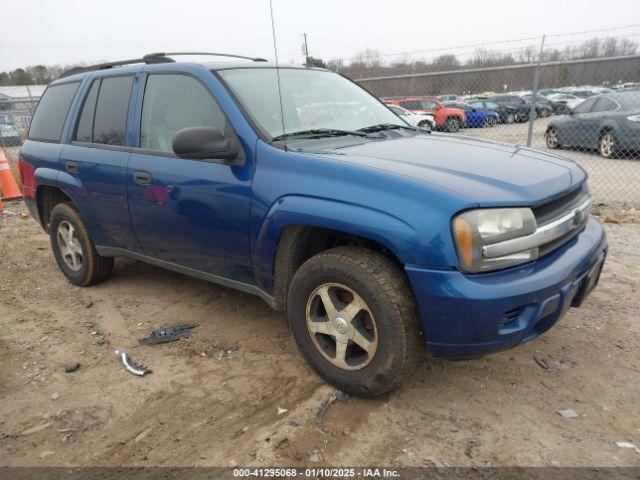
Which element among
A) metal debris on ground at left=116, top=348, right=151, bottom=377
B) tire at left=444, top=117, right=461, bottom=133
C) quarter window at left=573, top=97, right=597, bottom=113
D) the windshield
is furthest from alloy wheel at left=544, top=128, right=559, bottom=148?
metal debris on ground at left=116, top=348, right=151, bottom=377

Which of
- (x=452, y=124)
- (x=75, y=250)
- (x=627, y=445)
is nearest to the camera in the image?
(x=627, y=445)

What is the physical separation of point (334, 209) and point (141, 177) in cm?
163

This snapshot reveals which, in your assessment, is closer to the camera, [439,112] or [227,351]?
[227,351]

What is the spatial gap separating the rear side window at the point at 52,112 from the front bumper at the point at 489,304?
3526 millimetres

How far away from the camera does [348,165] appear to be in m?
2.57

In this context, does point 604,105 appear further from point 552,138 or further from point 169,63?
point 169,63

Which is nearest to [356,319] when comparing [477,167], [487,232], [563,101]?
[487,232]

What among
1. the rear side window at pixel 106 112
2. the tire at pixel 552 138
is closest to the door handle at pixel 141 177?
the rear side window at pixel 106 112

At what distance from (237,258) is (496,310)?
1.56 meters

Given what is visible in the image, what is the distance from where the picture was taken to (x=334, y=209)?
2.50 metres

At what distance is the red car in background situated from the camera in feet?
64.3

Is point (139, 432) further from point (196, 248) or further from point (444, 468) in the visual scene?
point (444, 468)

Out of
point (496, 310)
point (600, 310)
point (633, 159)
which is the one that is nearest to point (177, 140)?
point (496, 310)

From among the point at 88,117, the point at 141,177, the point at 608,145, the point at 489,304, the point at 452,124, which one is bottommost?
the point at 452,124
